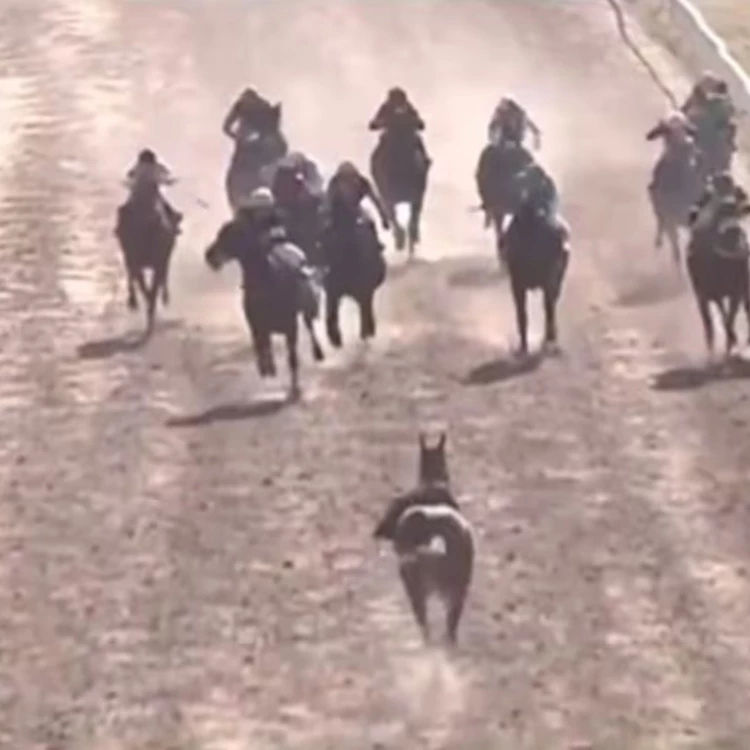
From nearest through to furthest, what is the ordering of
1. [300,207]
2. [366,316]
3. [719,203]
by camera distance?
[719,203] → [366,316] → [300,207]

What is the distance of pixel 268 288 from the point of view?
2566 centimetres

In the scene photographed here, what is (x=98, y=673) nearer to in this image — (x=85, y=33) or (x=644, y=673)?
(x=644, y=673)

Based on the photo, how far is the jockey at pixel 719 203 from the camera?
26438 mm

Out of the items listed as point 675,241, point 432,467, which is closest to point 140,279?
point 675,241

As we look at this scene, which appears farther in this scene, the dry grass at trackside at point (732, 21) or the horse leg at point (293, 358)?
the dry grass at trackside at point (732, 21)

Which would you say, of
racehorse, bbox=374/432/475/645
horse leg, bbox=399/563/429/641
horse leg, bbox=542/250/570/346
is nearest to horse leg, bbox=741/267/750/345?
horse leg, bbox=542/250/570/346

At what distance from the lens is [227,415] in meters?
25.3

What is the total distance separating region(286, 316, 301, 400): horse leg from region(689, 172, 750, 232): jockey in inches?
139

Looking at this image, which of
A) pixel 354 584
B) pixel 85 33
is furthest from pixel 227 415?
pixel 85 33

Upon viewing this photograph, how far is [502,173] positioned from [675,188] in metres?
1.59

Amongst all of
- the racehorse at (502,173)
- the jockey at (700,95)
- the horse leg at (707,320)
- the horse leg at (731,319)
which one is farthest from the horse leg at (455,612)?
the jockey at (700,95)

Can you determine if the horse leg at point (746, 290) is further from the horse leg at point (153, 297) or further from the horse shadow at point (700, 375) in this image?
the horse leg at point (153, 297)

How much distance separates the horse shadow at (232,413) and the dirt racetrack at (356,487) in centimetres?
4

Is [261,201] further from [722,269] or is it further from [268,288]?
[722,269]
